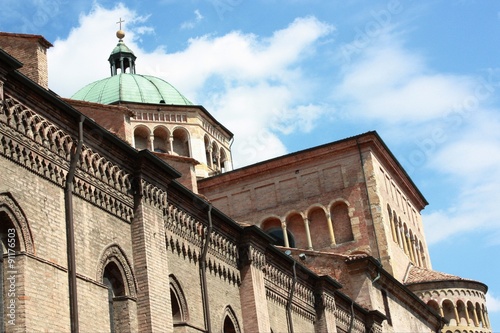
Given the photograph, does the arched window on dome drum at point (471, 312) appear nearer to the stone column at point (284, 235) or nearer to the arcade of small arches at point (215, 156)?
the stone column at point (284, 235)

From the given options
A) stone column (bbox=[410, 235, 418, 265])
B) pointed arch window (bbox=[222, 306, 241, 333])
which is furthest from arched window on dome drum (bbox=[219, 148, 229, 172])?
pointed arch window (bbox=[222, 306, 241, 333])

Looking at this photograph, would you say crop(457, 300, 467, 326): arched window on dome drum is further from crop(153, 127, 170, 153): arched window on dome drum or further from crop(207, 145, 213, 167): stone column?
crop(153, 127, 170, 153): arched window on dome drum

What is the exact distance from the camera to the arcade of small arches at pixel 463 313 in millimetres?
39031

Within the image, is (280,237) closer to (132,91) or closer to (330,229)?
(330,229)

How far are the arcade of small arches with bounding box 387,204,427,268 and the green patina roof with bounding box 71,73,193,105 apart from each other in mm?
11978

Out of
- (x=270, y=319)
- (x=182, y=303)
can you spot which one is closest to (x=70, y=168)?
(x=182, y=303)

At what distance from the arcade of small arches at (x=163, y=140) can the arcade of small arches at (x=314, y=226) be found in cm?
683

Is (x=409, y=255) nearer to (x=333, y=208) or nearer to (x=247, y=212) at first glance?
(x=333, y=208)

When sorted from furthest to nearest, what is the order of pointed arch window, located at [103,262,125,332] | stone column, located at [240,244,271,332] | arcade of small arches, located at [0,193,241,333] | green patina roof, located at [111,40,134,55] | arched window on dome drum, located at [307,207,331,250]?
green patina roof, located at [111,40,134,55] → arched window on dome drum, located at [307,207,331,250] → stone column, located at [240,244,271,332] → pointed arch window, located at [103,262,125,332] → arcade of small arches, located at [0,193,241,333]

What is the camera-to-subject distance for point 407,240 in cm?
4081

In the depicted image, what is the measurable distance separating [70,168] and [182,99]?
97.1 feet

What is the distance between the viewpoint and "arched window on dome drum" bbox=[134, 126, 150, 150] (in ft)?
140

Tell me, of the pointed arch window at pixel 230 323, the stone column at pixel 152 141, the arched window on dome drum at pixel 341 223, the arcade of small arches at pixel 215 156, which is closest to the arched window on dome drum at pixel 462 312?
the arched window on dome drum at pixel 341 223

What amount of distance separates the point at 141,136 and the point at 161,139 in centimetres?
100
